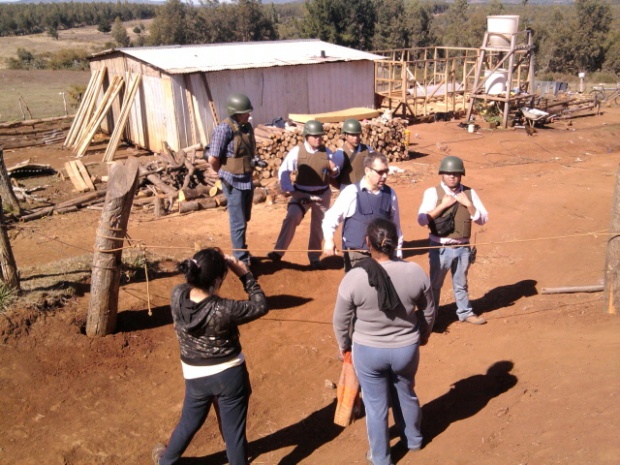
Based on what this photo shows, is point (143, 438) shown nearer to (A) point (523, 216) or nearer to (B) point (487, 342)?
(B) point (487, 342)

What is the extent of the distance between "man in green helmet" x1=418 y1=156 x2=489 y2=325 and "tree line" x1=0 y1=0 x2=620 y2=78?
27.3 m

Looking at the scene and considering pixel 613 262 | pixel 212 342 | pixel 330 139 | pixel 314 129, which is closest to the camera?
pixel 212 342

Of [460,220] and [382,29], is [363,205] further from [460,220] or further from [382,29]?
[382,29]

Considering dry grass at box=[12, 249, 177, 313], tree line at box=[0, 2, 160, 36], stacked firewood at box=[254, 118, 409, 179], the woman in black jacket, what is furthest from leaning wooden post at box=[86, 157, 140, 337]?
tree line at box=[0, 2, 160, 36]

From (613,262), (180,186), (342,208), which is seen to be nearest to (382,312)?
(342,208)

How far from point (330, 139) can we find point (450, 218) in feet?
32.2

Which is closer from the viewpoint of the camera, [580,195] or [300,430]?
[300,430]

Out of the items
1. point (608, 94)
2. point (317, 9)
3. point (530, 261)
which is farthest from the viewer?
point (317, 9)

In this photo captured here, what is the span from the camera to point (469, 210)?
611 centimetres

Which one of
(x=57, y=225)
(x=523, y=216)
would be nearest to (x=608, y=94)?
(x=523, y=216)

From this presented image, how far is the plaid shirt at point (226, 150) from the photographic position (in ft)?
24.8

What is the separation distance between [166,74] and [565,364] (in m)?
14.2

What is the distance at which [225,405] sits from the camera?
4004 mm

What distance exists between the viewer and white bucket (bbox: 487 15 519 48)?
819 inches
